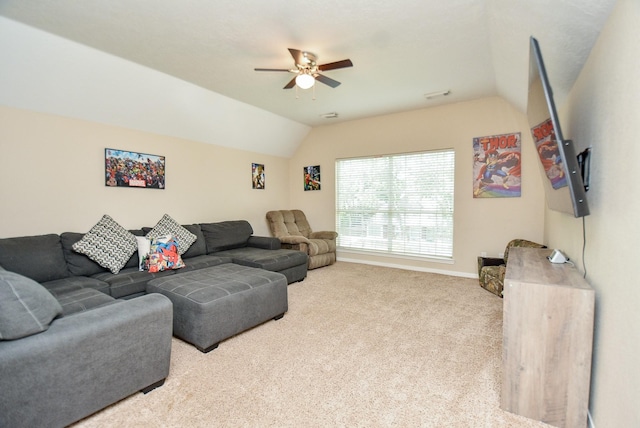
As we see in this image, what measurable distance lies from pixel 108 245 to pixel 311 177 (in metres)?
3.90

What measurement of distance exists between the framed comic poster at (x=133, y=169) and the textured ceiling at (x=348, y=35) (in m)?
1.25

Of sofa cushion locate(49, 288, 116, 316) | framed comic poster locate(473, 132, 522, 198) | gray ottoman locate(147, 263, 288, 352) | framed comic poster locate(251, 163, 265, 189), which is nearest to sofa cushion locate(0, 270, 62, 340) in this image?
sofa cushion locate(49, 288, 116, 316)

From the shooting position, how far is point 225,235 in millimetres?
4633

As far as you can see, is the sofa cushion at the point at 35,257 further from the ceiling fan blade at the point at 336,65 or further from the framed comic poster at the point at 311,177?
the framed comic poster at the point at 311,177

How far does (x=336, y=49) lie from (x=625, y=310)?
2852 mm

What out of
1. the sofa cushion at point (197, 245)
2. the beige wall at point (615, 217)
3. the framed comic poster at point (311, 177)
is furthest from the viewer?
the framed comic poster at point (311, 177)

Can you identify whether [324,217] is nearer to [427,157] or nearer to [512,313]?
[427,157]

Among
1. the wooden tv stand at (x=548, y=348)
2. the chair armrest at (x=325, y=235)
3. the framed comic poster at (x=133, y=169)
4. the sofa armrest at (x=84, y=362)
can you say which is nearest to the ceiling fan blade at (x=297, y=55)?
the sofa armrest at (x=84, y=362)

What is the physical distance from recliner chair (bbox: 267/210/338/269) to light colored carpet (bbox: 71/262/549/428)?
1594mm

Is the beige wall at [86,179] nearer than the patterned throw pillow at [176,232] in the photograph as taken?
Yes

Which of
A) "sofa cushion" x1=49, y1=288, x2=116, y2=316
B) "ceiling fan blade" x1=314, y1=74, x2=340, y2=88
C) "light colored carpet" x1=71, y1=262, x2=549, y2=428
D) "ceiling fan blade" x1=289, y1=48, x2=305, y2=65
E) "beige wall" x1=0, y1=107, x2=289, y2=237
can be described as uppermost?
"ceiling fan blade" x1=289, y1=48, x2=305, y2=65

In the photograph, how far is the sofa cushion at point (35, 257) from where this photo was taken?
266cm

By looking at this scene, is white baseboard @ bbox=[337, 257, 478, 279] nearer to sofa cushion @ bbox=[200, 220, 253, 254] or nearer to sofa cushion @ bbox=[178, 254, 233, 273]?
sofa cushion @ bbox=[200, 220, 253, 254]

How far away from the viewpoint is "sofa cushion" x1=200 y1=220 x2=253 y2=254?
4.46 metres
